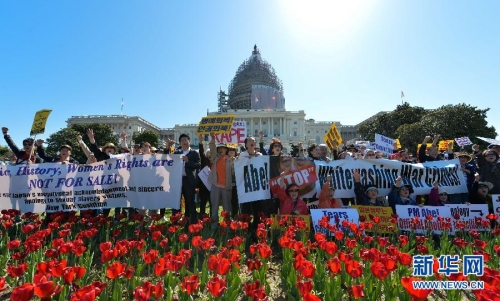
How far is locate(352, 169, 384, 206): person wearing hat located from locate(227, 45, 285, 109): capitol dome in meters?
76.7

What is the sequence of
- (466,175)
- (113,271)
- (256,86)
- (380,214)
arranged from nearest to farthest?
(113,271) → (380,214) → (466,175) → (256,86)

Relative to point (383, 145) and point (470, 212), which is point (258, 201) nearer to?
point (470, 212)

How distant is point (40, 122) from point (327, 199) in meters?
5.99

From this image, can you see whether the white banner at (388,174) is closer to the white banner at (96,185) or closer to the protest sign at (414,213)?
the protest sign at (414,213)

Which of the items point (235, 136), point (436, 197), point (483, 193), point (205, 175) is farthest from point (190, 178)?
point (235, 136)

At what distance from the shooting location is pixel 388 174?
6.73 metres

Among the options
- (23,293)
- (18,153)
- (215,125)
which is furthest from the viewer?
(215,125)

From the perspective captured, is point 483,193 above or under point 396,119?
under

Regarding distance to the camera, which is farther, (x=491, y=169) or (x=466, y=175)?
(x=466, y=175)

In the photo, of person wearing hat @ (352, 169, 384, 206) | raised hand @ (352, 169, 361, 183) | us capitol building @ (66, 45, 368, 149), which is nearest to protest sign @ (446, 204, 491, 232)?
person wearing hat @ (352, 169, 384, 206)

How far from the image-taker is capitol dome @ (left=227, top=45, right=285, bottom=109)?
84.4 m

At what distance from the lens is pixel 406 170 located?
6.77 m

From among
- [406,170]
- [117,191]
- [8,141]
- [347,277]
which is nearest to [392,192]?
[406,170]

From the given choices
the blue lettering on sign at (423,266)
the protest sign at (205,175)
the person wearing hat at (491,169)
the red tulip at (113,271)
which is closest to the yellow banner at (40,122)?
the protest sign at (205,175)
